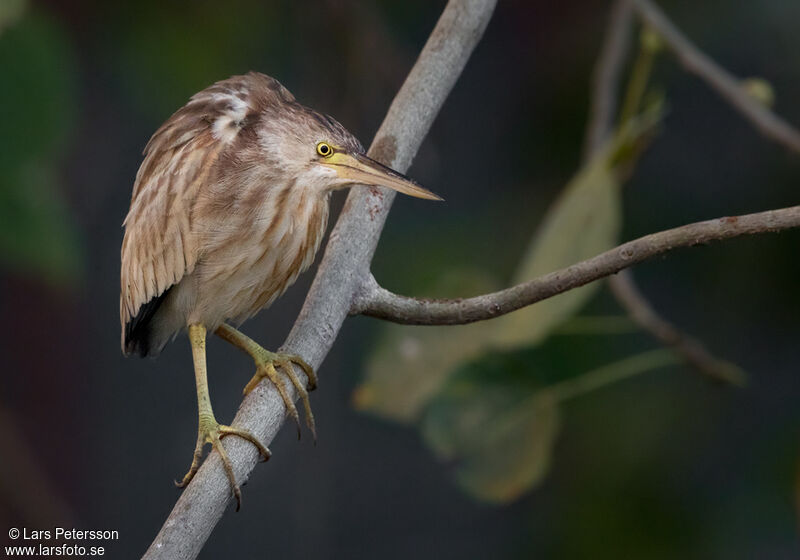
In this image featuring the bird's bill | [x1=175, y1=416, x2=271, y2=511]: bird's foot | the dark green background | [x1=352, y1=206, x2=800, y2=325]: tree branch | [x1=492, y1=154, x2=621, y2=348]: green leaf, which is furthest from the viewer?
the dark green background

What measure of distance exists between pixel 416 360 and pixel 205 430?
0.58 metres

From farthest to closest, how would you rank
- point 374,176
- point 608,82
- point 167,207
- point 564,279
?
point 608,82 → point 167,207 → point 374,176 → point 564,279

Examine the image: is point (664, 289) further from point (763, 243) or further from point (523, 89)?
point (523, 89)

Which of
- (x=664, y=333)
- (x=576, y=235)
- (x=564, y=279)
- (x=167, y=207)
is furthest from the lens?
(x=664, y=333)

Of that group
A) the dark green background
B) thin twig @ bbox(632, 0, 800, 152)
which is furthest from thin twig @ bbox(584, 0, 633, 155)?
the dark green background

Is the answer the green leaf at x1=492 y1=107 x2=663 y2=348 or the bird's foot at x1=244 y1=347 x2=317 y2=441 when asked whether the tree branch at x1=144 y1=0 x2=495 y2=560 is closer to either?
the bird's foot at x1=244 y1=347 x2=317 y2=441

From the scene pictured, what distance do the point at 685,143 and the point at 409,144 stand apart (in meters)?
1.48

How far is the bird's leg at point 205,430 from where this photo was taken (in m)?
1.08

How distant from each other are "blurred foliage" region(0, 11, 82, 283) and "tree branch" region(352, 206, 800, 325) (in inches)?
29.4

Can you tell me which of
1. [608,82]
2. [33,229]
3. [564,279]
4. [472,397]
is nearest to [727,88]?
[608,82]

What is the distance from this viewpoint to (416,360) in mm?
1773

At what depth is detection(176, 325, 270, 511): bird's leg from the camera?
3.55ft

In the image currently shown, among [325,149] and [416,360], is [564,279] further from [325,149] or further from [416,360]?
[416,360]

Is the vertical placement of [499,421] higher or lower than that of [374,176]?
lower
